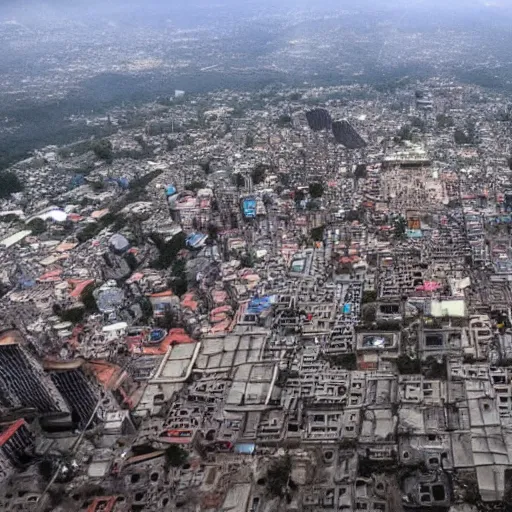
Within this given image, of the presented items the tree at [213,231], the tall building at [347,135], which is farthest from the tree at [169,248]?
the tall building at [347,135]

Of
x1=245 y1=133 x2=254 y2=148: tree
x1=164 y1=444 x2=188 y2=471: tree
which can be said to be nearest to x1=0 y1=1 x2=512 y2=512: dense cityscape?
x1=164 y1=444 x2=188 y2=471: tree

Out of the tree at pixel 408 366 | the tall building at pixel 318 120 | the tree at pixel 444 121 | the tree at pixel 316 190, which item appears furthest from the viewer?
the tall building at pixel 318 120

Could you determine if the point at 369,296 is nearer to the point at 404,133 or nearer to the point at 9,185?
the point at 404,133

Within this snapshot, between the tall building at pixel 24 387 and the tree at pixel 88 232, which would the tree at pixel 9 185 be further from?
the tall building at pixel 24 387

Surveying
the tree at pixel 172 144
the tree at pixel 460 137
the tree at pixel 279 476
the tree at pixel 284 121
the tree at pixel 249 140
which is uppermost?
the tree at pixel 279 476

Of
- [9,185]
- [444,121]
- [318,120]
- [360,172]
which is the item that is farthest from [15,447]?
[444,121]

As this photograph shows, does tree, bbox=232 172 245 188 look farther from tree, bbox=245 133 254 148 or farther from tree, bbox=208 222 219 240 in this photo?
tree, bbox=245 133 254 148

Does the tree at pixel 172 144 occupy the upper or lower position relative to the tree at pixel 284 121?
upper

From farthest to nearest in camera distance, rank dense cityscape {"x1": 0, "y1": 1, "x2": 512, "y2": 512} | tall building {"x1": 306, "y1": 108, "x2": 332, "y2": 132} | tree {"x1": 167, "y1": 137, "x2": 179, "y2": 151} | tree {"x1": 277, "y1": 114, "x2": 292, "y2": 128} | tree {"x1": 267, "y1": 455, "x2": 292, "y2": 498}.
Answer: tree {"x1": 277, "y1": 114, "x2": 292, "y2": 128}, tall building {"x1": 306, "y1": 108, "x2": 332, "y2": 132}, tree {"x1": 167, "y1": 137, "x2": 179, "y2": 151}, dense cityscape {"x1": 0, "y1": 1, "x2": 512, "y2": 512}, tree {"x1": 267, "y1": 455, "x2": 292, "y2": 498}
